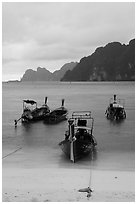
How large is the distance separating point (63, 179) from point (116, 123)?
2520 cm

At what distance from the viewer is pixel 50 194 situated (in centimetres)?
1094

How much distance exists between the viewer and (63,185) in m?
12.2

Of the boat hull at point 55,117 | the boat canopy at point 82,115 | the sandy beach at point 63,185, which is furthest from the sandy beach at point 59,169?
the boat hull at point 55,117

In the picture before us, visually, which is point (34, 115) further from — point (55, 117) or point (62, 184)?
point (62, 184)

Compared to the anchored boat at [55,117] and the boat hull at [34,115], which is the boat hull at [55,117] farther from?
the boat hull at [34,115]

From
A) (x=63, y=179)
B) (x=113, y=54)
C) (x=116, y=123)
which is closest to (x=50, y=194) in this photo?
(x=63, y=179)

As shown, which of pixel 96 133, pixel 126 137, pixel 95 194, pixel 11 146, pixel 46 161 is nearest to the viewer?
pixel 95 194

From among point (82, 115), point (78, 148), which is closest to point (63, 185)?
point (78, 148)

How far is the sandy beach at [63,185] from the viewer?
34.2 ft

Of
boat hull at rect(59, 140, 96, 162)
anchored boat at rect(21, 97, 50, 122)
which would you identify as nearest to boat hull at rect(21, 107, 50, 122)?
anchored boat at rect(21, 97, 50, 122)

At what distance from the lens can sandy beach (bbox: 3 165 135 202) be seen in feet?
34.2

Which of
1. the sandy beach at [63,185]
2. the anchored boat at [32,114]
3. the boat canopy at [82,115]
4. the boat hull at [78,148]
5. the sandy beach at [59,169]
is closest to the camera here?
the sandy beach at [63,185]

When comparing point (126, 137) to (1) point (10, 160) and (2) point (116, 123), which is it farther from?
(1) point (10, 160)

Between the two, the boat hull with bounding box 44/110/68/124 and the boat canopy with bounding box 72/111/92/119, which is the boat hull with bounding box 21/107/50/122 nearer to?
the boat hull with bounding box 44/110/68/124
